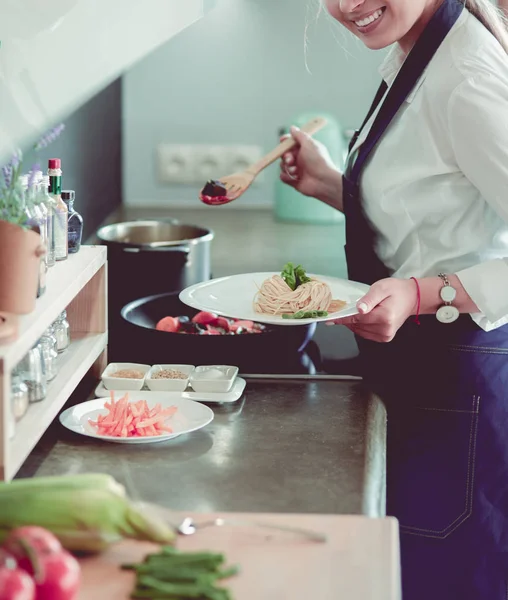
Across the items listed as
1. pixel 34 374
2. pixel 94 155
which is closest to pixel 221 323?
pixel 34 374

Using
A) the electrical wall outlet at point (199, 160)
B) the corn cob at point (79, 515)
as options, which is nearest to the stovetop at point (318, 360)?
the corn cob at point (79, 515)

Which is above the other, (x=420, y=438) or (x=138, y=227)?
(x=138, y=227)

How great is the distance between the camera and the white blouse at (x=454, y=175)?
149 cm

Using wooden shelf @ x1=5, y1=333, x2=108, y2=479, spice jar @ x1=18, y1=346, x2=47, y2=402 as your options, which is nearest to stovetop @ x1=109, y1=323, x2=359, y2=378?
wooden shelf @ x1=5, y1=333, x2=108, y2=479

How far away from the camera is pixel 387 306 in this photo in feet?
4.95

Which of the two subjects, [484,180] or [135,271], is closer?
[484,180]

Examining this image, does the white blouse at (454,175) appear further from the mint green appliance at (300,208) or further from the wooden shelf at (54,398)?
the mint green appliance at (300,208)

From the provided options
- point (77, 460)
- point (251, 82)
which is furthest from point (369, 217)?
point (251, 82)

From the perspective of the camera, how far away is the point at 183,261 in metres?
2.05

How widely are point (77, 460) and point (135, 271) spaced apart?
2.65 feet

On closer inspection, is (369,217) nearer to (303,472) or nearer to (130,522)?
(303,472)

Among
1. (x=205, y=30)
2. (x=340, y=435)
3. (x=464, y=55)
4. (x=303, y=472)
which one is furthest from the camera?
(x=205, y=30)

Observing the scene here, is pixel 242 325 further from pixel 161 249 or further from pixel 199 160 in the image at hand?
pixel 199 160

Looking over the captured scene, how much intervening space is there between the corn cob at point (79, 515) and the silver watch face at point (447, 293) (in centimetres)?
69
